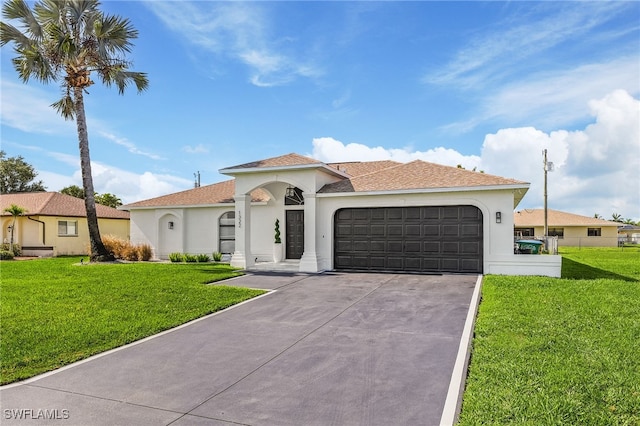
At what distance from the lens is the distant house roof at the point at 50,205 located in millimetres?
25828

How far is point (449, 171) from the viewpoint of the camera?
15.5 m

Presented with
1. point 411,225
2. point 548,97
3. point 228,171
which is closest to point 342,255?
point 411,225

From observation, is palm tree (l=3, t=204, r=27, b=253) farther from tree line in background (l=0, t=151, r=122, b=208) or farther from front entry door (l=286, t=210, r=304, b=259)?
tree line in background (l=0, t=151, r=122, b=208)

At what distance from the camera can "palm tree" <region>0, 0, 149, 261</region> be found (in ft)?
58.0

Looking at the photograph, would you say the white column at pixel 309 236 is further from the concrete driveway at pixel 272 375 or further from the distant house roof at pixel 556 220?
the distant house roof at pixel 556 220

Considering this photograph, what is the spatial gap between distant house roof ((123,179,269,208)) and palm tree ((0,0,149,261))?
3.22 metres

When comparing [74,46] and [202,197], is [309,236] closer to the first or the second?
[202,197]

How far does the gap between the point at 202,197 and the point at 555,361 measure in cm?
1862

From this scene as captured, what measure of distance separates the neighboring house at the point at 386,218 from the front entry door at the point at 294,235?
47 millimetres

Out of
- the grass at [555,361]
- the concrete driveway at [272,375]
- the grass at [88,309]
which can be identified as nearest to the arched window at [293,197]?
the grass at [88,309]

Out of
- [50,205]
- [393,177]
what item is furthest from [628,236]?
[50,205]

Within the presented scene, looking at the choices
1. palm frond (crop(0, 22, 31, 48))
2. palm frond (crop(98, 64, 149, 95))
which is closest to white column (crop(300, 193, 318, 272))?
palm frond (crop(98, 64, 149, 95))

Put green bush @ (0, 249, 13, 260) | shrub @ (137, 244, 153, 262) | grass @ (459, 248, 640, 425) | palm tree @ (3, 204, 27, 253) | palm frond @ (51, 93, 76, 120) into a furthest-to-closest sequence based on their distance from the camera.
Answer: palm tree @ (3, 204, 27, 253)
green bush @ (0, 249, 13, 260)
shrub @ (137, 244, 153, 262)
palm frond @ (51, 93, 76, 120)
grass @ (459, 248, 640, 425)

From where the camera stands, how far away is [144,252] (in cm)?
2025
